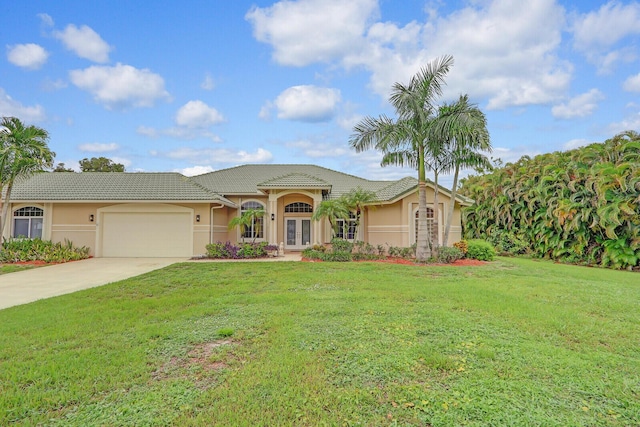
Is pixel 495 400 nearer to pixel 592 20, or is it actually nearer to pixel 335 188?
pixel 592 20

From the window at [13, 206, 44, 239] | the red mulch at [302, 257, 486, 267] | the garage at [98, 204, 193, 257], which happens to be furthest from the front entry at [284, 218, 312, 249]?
the window at [13, 206, 44, 239]

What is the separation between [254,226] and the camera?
19.1 metres

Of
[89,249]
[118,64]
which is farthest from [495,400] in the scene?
[89,249]

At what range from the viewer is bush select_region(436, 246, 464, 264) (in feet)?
45.6

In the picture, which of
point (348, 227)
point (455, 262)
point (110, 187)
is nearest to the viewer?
point (455, 262)

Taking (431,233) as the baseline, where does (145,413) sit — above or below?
below

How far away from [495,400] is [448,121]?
11.6 m

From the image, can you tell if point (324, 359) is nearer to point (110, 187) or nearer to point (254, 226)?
point (254, 226)

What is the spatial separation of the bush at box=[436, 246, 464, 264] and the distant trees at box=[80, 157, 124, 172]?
33785mm

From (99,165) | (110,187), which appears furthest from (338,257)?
(99,165)

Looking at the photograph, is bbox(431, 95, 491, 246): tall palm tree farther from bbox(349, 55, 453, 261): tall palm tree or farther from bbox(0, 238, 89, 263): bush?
bbox(0, 238, 89, 263): bush

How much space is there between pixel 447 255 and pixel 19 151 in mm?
17445

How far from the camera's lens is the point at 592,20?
36.0 feet

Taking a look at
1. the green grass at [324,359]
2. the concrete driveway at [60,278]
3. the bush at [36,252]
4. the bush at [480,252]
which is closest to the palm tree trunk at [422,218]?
the bush at [480,252]
